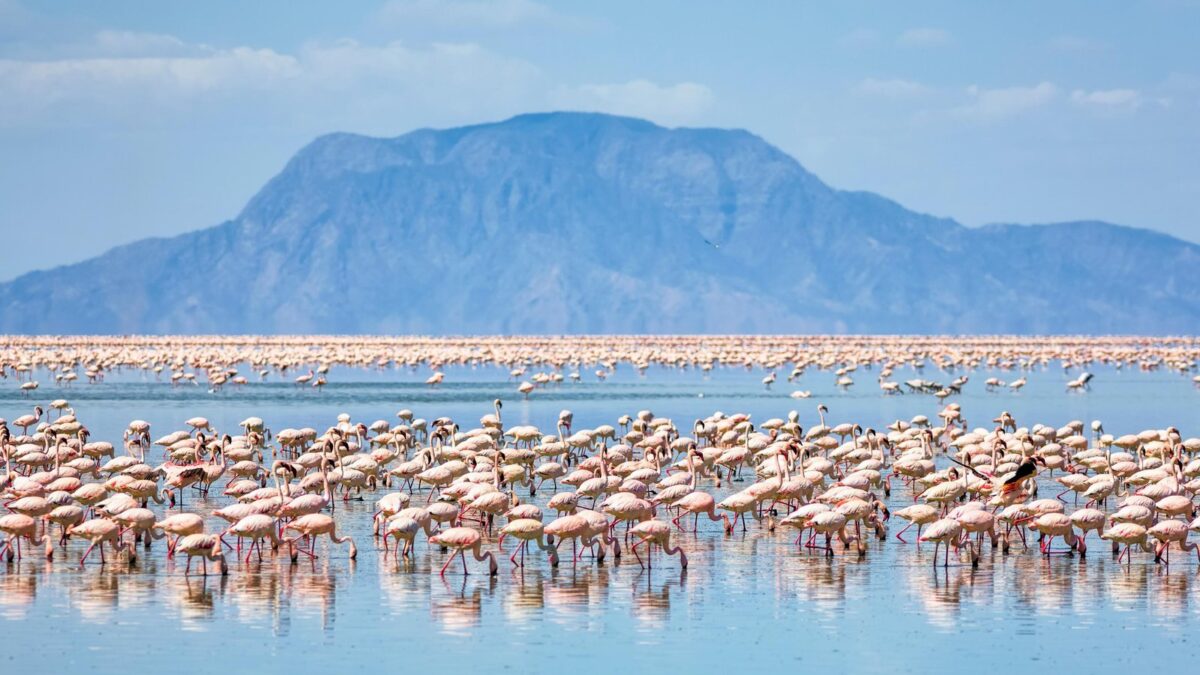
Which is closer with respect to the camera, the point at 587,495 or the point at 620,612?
the point at 620,612

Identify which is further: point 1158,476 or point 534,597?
point 1158,476

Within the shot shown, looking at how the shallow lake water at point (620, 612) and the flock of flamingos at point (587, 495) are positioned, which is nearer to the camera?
the shallow lake water at point (620, 612)

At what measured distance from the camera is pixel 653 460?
28.0 metres

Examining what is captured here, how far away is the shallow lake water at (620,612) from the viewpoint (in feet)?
51.7

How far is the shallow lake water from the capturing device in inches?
621

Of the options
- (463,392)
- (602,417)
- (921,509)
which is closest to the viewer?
(921,509)

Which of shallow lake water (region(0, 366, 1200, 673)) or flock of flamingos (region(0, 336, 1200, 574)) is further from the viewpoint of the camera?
flock of flamingos (region(0, 336, 1200, 574))

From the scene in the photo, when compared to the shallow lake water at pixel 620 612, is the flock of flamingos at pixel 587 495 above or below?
above

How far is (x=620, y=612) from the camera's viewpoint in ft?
57.9

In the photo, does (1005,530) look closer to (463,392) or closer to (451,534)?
(451,534)

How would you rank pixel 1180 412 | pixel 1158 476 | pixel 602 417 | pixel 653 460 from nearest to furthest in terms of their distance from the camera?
pixel 1158 476
pixel 653 460
pixel 602 417
pixel 1180 412

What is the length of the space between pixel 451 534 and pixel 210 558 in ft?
8.32

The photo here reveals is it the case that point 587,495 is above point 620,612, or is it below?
above

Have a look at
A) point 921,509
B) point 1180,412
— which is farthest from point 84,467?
point 1180,412
